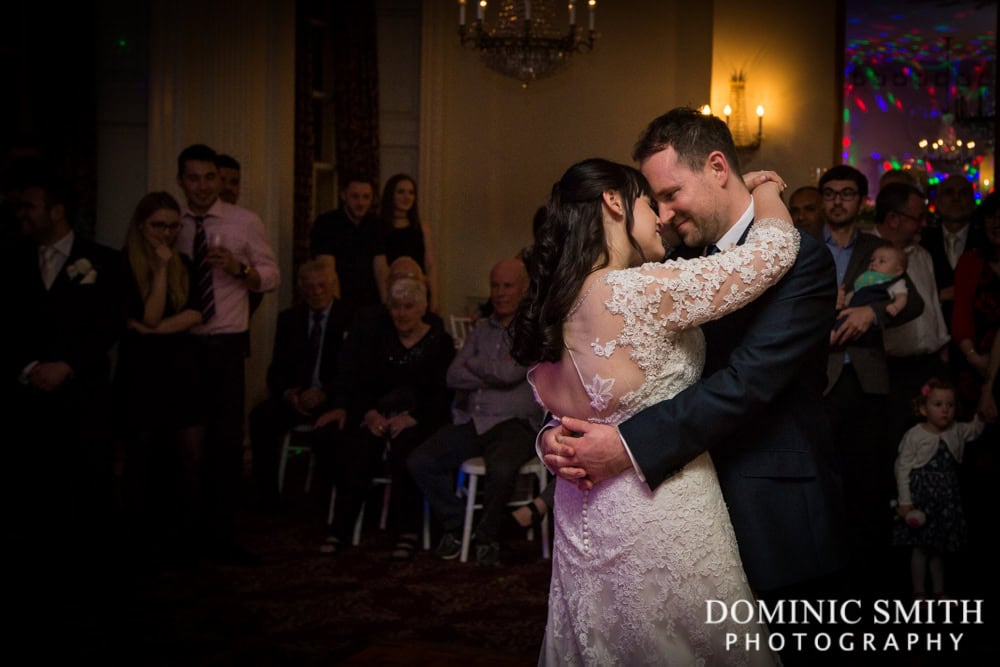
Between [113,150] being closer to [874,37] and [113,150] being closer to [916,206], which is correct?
[916,206]

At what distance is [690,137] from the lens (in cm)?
240

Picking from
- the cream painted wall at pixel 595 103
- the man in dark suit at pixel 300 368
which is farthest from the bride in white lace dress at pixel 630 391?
the cream painted wall at pixel 595 103

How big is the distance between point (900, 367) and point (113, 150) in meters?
4.79

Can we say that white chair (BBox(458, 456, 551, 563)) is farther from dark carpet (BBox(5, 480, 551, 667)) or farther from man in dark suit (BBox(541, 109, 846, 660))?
man in dark suit (BBox(541, 109, 846, 660))

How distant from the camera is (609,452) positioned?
2.36 metres

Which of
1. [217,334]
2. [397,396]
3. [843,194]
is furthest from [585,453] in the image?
[397,396]

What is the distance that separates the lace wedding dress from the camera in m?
2.30

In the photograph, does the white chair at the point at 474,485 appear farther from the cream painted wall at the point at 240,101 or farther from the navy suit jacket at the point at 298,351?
the cream painted wall at the point at 240,101

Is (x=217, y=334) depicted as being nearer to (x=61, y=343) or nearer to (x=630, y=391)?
(x=61, y=343)

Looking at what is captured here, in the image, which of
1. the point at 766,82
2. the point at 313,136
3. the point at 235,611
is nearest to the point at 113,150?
the point at 313,136

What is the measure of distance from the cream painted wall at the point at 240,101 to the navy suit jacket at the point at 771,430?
521 cm

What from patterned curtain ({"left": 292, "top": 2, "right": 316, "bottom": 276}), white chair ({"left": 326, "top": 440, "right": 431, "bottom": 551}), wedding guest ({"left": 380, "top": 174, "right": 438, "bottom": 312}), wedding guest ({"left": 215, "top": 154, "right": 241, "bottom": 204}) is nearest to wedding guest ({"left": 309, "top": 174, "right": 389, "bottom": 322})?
wedding guest ({"left": 380, "top": 174, "right": 438, "bottom": 312})

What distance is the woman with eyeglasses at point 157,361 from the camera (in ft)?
16.3

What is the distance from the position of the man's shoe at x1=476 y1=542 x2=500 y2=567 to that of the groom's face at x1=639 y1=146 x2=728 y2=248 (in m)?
3.00
